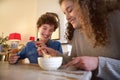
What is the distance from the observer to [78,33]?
1.12 meters

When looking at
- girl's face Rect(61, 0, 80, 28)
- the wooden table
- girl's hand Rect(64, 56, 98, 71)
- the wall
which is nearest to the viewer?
the wooden table

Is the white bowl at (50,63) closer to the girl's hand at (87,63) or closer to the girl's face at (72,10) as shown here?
the girl's hand at (87,63)

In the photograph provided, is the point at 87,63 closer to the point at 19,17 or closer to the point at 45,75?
the point at 45,75

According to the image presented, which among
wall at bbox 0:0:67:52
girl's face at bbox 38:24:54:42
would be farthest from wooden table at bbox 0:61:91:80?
wall at bbox 0:0:67:52

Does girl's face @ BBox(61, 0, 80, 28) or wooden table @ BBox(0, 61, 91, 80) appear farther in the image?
girl's face @ BBox(61, 0, 80, 28)

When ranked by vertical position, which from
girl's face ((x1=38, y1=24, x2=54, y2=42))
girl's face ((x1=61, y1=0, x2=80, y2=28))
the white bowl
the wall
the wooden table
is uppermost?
the wall

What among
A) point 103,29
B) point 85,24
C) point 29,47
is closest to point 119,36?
point 103,29

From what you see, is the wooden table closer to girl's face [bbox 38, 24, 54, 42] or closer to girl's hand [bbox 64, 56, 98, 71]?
girl's hand [bbox 64, 56, 98, 71]

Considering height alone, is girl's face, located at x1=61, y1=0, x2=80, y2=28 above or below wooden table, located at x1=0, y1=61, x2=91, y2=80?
above

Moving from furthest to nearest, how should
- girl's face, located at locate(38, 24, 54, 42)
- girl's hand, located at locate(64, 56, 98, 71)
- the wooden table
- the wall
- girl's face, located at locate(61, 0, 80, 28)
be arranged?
the wall, girl's face, located at locate(38, 24, 54, 42), girl's face, located at locate(61, 0, 80, 28), girl's hand, located at locate(64, 56, 98, 71), the wooden table

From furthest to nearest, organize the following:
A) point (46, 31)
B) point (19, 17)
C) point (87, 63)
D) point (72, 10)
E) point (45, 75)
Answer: point (19, 17)
point (46, 31)
point (72, 10)
point (87, 63)
point (45, 75)

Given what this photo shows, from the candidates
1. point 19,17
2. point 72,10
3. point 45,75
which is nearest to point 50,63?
point 45,75

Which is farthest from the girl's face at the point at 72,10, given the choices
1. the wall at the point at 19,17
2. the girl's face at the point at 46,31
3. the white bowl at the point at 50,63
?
the wall at the point at 19,17

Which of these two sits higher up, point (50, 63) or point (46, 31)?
point (46, 31)
